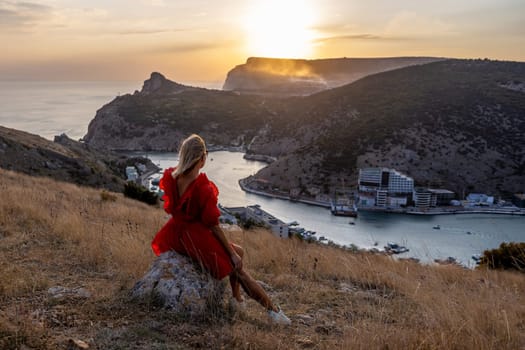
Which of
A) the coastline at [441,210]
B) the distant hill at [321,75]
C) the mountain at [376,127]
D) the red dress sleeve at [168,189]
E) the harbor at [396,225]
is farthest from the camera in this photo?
the distant hill at [321,75]

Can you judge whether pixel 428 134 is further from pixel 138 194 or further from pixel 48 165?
pixel 138 194

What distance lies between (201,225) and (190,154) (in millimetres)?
522

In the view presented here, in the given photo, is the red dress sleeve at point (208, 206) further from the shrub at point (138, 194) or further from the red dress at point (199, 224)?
the shrub at point (138, 194)

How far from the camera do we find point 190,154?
2.93 metres

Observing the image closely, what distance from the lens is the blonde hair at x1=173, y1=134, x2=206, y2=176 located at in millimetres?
2922

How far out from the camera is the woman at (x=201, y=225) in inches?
Result: 113

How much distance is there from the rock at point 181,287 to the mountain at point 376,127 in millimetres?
47822

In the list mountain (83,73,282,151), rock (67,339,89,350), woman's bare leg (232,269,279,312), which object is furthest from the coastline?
mountain (83,73,282,151)

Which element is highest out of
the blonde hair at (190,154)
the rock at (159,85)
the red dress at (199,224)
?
the rock at (159,85)

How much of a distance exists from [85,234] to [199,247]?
2.42 metres

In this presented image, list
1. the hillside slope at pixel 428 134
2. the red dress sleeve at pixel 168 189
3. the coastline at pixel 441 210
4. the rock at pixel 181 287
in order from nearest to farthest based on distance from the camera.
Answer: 1. the rock at pixel 181 287
2. the red dress sleeve at pixel 168 189
3. the coastline at pixel 441 210
4. the hillside slope at pixel 428 134

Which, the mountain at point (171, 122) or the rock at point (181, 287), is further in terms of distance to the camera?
the mountain at point (171, 122)

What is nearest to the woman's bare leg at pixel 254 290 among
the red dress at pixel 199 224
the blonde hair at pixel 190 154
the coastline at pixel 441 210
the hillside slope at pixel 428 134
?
the red dress at pixel 199 224

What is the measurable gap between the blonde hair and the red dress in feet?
0.35
